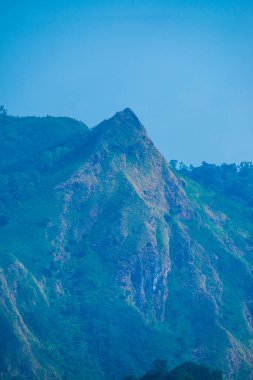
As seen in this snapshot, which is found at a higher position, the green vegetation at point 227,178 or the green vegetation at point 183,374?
the green vegetation at point 227,178

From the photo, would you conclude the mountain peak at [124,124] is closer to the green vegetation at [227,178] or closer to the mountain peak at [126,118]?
the mountain peak at [126,118]

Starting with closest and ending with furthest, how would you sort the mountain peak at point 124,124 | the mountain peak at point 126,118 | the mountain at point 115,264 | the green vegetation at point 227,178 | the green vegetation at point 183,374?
the green vegetation at point 183,374, the mountain at point 115,264, the mountain peak at point 124,124, the mountain peak at point 126,118, the green vegetation at point 227,178

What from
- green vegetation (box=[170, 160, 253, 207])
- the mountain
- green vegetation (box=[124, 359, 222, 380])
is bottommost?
green vegetation (box=[124, 359, 222, 380])

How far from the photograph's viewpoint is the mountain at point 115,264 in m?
102

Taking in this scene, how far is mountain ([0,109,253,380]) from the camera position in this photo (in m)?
102

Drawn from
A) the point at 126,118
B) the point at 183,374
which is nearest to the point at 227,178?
the point at 126,118

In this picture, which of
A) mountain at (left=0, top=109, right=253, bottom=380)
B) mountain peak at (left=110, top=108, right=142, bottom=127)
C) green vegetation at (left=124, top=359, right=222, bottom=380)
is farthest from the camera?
mountain peak at (left=110, top=108, right=142, bottom=127)

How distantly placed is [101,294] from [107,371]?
1532 centimetres

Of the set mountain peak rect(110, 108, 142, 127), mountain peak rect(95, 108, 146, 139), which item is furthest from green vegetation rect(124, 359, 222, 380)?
mountain peak rect(110, 108, 142, 127)

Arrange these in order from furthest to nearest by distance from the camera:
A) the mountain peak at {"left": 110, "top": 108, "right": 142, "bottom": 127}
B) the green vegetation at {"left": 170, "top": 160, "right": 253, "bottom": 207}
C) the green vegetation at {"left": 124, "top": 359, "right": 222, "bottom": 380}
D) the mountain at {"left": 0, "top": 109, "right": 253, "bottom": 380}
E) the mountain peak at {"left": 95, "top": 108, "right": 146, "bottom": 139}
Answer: the green vegetation at {"left": 170, "top": 160, "right": 253, "bottom": 207} → the mountain peak at {"left": 110, "top": 108, "right": 142, "bottom": 127} → the mountain peak at {"left": 95, "top": 108, "right": 146, "bottom": 139} → the mountain at {"left": 0, "top": 109, "right": 253, "bottom": 380} → the green vegetation at {"left": 124, "top": 359, "right": 222, "bottom": 380}

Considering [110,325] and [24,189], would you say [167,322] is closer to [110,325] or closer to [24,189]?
[110,325]

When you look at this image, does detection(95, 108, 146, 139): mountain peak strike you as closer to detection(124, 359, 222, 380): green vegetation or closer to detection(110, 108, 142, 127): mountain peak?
detection(110, 108, 142, 127): mountain peak

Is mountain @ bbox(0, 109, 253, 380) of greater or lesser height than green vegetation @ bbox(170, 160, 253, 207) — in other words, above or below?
below

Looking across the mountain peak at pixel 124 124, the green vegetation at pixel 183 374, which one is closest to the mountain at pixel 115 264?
the mountain peak at pixel 124 124
